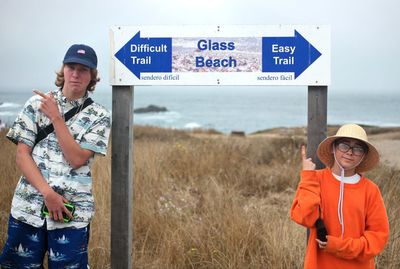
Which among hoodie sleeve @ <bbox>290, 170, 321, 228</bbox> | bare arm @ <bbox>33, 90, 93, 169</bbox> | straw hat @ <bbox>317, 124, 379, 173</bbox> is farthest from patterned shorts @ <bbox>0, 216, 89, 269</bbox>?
straw hat @ <bbox>317, 124, 379, 173</bbox>

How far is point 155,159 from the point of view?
6.89 m

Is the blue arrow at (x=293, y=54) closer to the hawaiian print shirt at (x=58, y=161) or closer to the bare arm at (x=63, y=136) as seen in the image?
the hawaiian print shirt at (x=58, y=161)

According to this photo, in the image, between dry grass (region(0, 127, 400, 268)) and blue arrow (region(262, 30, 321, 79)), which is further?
dry grass (region(0, 127, 400, 268))

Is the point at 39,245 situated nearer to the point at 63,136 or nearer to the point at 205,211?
the point at 63,136

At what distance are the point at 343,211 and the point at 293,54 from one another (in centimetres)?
115

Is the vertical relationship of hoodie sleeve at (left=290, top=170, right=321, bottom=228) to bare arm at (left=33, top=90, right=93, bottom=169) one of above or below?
below

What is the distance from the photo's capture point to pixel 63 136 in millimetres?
2600

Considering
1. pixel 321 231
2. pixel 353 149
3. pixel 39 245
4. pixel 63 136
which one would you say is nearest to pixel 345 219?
pixel 321 231

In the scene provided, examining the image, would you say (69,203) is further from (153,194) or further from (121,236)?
(153,194)

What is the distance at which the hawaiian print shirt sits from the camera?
2680 mm

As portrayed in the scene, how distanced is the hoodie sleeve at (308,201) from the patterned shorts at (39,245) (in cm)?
129

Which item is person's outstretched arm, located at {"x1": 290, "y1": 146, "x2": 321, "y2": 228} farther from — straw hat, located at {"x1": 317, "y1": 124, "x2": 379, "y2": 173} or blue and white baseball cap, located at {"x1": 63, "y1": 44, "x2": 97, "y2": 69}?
blue and white baseball cap, located at {"x1": 63, "y1": 44, "x2": 97, "y2": 69}

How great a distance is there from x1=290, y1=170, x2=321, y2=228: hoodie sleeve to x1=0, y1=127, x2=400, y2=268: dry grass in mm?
1241

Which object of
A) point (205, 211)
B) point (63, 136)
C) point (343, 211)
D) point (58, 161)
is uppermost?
point (63, 136)
